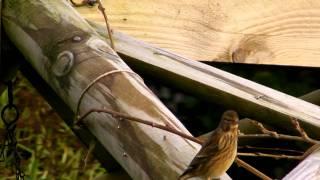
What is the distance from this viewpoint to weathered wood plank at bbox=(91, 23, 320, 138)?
1.39m

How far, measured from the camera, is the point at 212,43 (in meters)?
1.95

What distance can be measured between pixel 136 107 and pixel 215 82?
→ 25cm

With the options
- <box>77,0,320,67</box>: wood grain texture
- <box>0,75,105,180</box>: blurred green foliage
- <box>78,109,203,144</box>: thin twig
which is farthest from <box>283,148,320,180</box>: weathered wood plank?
<box>0,75,105,180</box>: blurred green foliage

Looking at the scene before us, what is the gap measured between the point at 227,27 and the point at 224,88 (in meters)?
0.55

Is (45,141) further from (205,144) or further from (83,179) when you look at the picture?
(205,144)

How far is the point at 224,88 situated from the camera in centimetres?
143

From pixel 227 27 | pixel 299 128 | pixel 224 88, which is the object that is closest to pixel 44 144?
pixel 227 27

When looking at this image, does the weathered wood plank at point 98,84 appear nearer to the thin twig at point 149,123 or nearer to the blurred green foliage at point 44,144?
the thin twig at point 149,123

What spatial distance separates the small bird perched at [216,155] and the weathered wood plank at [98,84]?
1.1 inches

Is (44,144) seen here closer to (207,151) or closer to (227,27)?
(227,27)

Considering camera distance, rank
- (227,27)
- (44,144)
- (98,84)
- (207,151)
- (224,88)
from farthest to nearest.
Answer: (44,144)
(227,27)
(224,88)
(98,84)
(207,151)

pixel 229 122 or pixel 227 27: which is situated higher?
pixel 229 122

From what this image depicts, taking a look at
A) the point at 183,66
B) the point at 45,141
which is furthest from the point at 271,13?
the point at 45,141

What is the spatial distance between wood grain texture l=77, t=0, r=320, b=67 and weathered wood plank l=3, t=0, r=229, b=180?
0.71 feet
